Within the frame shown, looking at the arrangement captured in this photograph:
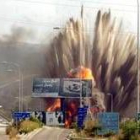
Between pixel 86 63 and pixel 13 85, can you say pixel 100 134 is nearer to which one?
pixel 86 63

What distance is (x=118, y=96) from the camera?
474 ft

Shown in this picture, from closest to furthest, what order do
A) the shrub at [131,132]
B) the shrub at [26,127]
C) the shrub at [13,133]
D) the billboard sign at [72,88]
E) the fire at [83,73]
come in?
the shrub at [131,132], the shrub at [13,133], the shrub at [26,127], the billboard sign at [72,88], the fire at [83,73]

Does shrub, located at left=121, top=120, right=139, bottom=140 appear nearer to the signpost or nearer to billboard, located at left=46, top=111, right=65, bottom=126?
the signpost

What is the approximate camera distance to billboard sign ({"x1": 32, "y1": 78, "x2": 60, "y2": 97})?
11756 cm

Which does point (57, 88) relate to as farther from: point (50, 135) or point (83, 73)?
point (50, 135)

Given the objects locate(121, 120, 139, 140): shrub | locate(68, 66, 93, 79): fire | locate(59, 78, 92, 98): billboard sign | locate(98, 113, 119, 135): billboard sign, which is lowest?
locate(121, 120, 139, 140): shrub

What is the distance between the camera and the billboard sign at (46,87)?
118 metres

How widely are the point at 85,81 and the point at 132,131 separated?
261ft

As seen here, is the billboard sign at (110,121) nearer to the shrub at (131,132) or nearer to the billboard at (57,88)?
the shrub at (131,132)

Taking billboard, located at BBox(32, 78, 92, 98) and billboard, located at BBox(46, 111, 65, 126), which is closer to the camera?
billboard, located at BBox(46, 111, 65, 126)

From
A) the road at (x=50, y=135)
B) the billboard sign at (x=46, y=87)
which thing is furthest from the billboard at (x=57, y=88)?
the road at (x=50, y=135)

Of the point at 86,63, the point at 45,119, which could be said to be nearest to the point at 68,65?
the point at 86,63

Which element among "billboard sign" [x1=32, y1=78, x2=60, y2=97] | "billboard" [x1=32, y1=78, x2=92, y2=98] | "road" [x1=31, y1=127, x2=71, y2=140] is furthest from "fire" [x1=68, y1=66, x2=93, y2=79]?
"road" [x1=31, y1=127, x2=71, y2=140]

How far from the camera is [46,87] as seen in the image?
11919cm
